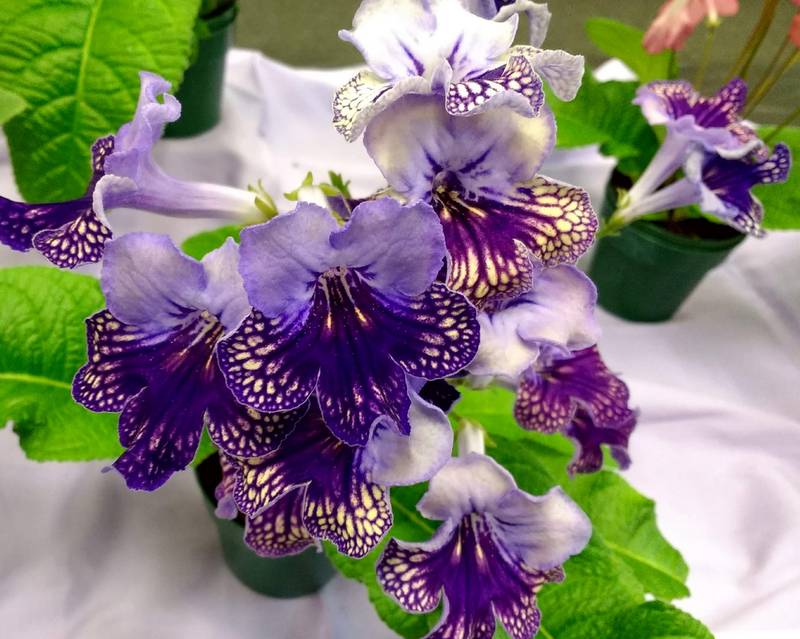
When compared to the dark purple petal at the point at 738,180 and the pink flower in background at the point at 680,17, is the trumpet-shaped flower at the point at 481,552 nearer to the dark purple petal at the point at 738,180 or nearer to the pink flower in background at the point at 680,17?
the dark purple petal at the point at 738,180

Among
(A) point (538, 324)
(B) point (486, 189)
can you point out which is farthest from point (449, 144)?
(A) point (538, 324)

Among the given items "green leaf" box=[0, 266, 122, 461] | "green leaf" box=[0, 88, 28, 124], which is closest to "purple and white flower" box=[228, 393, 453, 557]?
"green leaf" box=[0, 266, 122, 461]

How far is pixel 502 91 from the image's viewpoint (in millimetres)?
340

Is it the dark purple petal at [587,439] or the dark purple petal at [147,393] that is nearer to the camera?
the dark purple petal at [147,393]

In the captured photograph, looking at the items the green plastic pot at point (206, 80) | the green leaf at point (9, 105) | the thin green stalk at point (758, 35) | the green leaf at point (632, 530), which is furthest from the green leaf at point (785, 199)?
the green leaf at point (9, 105)

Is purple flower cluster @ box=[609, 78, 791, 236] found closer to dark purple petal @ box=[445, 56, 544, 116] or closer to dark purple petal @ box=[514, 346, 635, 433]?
dark purple petal @ box=[514, 346, 635, 433]

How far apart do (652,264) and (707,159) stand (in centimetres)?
43

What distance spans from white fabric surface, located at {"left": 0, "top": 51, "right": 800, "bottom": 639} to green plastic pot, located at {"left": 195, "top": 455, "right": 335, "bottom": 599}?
2 centimetres

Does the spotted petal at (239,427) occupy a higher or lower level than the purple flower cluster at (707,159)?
lower

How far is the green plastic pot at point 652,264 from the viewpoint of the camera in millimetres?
1026

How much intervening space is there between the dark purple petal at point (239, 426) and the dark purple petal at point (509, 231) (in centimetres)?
12

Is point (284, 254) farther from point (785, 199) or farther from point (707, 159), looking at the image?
point (785, 199)

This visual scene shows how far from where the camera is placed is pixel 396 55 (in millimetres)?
380

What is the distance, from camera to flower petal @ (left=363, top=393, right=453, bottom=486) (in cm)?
42
